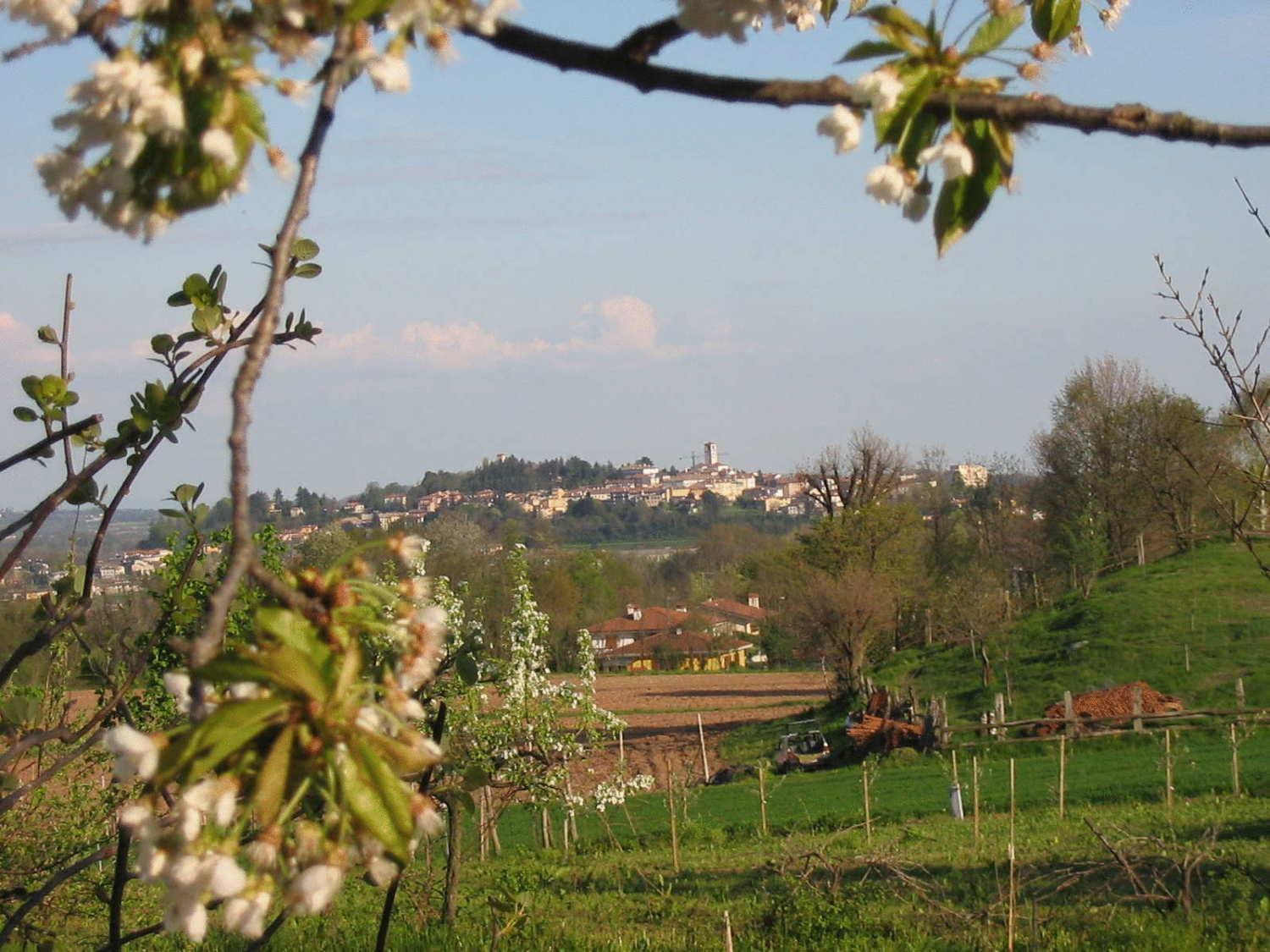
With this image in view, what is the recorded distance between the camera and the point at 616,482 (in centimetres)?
15162

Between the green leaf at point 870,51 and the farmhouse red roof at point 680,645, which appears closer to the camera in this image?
the green leaf at point 870,51

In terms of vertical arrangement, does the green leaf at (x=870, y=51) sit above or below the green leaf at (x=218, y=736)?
above

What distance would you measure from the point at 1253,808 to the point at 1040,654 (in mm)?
20353

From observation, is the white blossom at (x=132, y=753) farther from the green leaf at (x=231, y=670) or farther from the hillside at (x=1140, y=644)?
the hillside at (x=1140, y=644)

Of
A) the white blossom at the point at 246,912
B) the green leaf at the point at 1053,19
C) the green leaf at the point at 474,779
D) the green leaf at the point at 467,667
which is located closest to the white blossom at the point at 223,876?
the white blossom at the point at 246,912

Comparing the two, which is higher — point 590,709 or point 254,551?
point 254,551

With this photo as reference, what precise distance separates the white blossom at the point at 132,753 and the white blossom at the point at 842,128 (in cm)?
62

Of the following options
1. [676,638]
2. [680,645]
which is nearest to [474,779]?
[680,645]

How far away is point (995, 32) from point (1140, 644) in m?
32.9

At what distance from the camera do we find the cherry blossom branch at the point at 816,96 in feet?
3.20

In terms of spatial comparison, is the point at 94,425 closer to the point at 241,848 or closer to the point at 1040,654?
the point at 241,848

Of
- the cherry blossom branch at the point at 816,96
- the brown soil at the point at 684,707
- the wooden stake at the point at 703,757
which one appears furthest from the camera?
the brown soil at the point at 684,707

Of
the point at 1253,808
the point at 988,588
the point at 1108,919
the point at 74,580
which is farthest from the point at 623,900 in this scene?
the point at 988,588

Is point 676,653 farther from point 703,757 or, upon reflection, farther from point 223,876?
point 223,876
